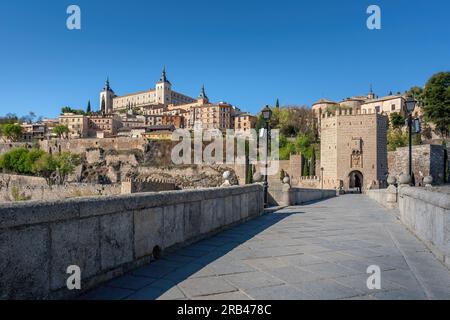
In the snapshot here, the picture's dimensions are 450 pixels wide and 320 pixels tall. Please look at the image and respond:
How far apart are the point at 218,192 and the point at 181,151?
70077mm

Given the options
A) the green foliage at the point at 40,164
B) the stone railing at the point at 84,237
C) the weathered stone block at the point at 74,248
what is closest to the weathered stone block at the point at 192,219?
the stone railing at the point at 84,237

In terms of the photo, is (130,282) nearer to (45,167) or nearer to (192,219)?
(192,219)

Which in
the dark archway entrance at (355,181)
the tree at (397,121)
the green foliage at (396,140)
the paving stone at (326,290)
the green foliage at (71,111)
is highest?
the green foliage at (71,111)

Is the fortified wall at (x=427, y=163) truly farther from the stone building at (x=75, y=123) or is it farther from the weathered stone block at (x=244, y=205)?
the stone building at (x=75, y=123)

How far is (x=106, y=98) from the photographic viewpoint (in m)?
160

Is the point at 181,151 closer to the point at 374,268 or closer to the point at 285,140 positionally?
the point at 285,140

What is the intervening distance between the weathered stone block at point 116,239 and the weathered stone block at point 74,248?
0.33ft

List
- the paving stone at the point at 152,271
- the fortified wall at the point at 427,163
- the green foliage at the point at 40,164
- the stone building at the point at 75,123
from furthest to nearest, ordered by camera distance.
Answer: the stone building at the point at 75,123
the green foliage at the point at 40,164
the fortified wall at the point at 427,163
the paving stone at the point at 152,271

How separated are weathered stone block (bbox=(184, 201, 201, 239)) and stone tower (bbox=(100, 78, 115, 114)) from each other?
519ft

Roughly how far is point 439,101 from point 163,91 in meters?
109

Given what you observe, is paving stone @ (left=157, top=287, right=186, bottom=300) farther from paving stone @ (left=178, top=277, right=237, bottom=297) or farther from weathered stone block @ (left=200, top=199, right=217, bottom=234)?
weathered stone block @ (left=200, top=199, right=217, bottom=234)

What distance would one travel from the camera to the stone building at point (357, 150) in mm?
43969
